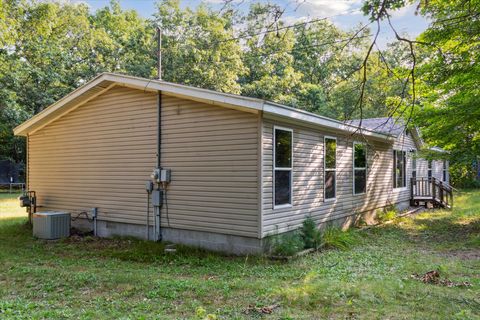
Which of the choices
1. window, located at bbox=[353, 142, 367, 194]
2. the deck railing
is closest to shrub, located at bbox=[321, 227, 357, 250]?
window, located at bbox=[353, 142, 367, 194]

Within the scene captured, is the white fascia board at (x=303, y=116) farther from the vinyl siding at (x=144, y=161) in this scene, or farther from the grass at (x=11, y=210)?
the grass at (x=11, y=210)

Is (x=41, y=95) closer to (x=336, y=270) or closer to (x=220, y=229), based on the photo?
(x=220, y=229)

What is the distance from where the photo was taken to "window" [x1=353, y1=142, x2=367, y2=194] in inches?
448

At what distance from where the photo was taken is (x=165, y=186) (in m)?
8.66

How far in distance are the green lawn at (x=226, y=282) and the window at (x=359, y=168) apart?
229 centimetres

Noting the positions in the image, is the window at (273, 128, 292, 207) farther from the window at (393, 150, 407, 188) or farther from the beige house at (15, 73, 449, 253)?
the window at (393, 150, 407, 188)

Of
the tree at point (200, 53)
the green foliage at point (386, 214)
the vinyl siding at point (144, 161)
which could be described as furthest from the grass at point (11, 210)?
the green foliage at point (386, 214)

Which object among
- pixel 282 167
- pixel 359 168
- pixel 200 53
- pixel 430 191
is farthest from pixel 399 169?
pixel 200 53

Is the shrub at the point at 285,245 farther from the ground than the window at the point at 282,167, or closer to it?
closer to it

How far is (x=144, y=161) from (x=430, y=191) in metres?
13.3

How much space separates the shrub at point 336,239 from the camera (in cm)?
859

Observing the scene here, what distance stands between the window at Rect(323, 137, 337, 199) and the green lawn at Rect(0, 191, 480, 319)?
1431mm

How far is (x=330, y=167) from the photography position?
9984 millimetres

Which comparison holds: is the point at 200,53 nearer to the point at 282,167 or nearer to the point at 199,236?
the point at 282,167
